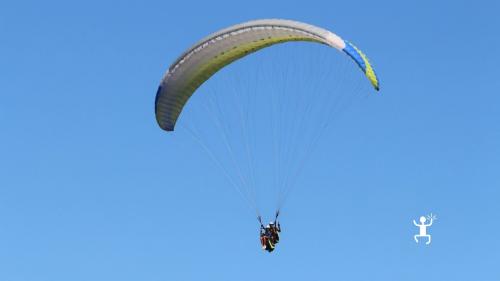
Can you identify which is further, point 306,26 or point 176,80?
point 176,80

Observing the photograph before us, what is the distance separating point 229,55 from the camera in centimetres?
6606

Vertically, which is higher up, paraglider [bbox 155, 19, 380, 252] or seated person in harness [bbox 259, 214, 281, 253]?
paraglider [bbox 155, 19, 380, 252]

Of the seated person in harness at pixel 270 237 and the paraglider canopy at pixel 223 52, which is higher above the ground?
the paraglider canopy at pixel 223 52

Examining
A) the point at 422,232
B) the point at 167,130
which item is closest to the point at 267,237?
the point at 167,130

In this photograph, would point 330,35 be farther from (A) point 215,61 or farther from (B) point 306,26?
(A) point 215,61

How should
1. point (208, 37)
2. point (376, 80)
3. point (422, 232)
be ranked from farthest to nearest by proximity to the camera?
point (422, 232)
point (208, 37)
point (376, 80)

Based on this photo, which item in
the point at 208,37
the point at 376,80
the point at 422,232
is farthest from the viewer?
the point at 422,232

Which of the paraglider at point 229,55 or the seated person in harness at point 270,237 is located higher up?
the paraglider at point 229,55

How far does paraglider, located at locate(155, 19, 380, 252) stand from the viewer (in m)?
61.9

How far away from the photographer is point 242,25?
210ft

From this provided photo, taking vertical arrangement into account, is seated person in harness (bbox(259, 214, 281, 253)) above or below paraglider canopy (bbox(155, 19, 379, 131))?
below

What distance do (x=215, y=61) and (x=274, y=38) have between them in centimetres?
306

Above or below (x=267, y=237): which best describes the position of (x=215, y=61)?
above

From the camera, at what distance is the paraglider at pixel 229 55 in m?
61.9
